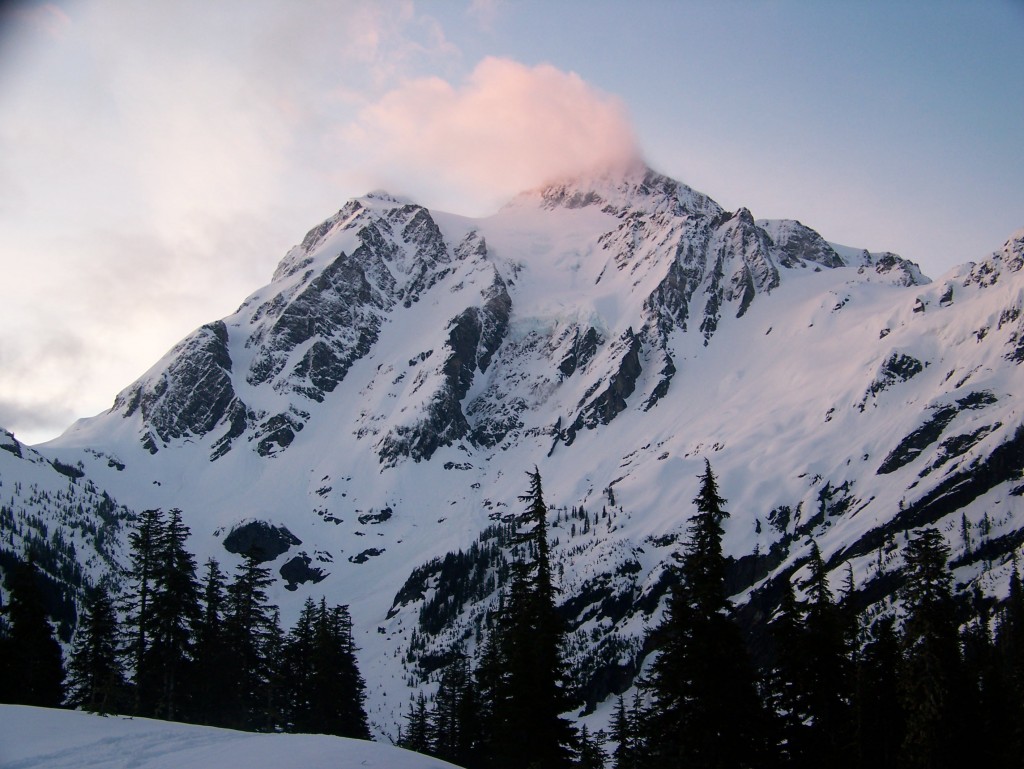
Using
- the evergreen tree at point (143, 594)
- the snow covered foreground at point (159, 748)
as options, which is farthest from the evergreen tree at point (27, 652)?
the snow covered foreground at point (159, 748)

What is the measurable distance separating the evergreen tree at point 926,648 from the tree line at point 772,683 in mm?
64

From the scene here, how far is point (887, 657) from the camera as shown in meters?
43.7

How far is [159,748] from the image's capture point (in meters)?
26.8

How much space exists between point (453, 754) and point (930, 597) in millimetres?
40300

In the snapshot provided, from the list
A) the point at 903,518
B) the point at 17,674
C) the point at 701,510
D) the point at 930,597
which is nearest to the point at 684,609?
the point at 701,510

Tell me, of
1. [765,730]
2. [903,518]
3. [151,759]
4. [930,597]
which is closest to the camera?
[151,759]

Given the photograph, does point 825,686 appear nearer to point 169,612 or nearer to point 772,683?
point 772,683

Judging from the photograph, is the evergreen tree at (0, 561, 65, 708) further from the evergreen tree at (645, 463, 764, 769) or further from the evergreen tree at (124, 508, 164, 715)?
the evergreen tree at (645, 463, 764, 769)

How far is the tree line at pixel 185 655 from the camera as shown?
45594 mm

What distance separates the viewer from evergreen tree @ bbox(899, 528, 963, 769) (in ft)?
115

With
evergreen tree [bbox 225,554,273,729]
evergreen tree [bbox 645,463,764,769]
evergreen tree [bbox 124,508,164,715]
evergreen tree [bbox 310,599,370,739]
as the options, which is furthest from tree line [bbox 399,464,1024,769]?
evergreen tree [bbox 124,508,164,715]

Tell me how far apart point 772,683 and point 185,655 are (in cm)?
3393

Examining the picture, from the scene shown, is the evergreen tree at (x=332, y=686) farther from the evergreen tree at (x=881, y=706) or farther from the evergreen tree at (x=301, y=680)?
the evergreen tree at (x=881, y=706)

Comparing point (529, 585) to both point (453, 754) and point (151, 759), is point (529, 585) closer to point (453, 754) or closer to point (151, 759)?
point (151, 759)
